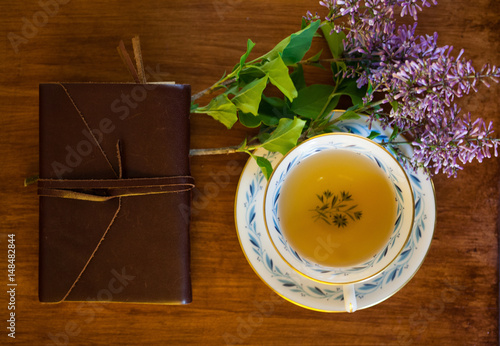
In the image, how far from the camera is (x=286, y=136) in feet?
2.19

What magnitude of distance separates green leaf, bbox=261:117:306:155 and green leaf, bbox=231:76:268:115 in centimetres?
5

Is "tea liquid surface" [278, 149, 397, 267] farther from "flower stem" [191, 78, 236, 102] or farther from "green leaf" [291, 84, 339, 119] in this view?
"flower stem" [191, 78, 236, 102]

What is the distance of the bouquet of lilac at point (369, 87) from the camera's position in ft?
2.08

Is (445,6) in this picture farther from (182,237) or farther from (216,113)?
(182,237)

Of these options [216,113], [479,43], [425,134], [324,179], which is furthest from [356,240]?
[479,43]

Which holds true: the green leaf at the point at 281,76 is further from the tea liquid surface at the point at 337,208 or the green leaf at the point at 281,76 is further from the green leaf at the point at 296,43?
the tea liquid surface at the point at 337,208

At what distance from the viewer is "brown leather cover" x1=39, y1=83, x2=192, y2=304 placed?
722 millimetres

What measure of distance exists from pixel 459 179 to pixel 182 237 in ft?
1.79

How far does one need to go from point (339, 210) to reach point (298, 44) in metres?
0.31

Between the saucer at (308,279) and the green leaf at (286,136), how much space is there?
0.10 meters

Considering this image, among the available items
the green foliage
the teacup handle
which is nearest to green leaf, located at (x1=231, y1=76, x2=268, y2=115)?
the green foliage

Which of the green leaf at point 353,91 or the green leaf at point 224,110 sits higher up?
the green leaf at point 353,91

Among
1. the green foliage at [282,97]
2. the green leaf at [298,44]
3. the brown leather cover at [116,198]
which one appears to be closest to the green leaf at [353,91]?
the green foliage at [282,97]

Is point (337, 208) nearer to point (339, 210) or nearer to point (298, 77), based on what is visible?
point (339, 210)
